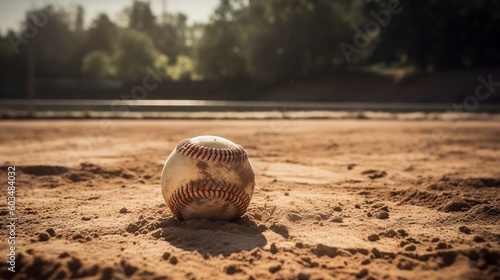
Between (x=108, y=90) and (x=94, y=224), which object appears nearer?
(x=94, y=224)

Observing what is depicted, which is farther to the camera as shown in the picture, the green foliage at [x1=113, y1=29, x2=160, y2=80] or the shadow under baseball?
the green foliage at [x1=113, y1=29, x2=160, y2=80]

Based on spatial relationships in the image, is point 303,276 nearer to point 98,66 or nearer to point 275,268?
point 275,268

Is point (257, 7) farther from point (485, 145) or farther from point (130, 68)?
point (485, 145)

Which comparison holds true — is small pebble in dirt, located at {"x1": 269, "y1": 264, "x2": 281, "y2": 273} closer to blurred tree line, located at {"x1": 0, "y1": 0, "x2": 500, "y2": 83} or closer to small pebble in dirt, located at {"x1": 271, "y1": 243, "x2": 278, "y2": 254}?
small pebble in dirt, located at {"x1": 271, "y1": 243, "x2": 278, "y2": 254}

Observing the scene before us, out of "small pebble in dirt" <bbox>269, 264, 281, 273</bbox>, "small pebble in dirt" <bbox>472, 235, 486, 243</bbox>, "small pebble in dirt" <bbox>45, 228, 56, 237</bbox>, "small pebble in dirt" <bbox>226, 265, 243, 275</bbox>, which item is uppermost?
"small pebble in dirt" <bbox>472, 235, 486, 243</bbox>

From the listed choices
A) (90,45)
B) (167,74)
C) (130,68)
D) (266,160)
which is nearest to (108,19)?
(90,45)

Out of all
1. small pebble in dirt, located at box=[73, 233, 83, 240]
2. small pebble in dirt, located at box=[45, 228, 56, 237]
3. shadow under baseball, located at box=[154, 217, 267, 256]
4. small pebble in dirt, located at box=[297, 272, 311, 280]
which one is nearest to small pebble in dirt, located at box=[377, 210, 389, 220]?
shadow under baseball, located at box=[154, 217, 267, 256]

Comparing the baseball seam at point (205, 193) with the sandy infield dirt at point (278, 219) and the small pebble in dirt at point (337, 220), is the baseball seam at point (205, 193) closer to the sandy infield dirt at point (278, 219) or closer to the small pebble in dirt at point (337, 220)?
the sandy infield dirt at point (278, 219)
